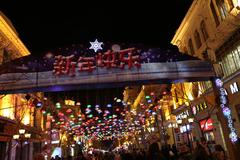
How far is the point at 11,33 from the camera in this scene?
2455cm

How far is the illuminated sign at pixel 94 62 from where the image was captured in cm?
1473

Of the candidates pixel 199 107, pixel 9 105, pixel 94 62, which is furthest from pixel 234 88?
pixel 9 105

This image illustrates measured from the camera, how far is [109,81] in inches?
580

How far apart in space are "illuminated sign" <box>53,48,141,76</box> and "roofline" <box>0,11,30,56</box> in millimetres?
11190

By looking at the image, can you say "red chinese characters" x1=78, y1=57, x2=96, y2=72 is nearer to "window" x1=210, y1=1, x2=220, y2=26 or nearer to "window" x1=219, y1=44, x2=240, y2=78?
"window" x1=219, y1=44, x2=240, y2=78

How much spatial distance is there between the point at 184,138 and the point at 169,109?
24.6 feet

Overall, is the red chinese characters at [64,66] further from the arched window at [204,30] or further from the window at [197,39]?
the window at [197,39]

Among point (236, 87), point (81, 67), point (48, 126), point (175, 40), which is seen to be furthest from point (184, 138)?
point (81, 67)

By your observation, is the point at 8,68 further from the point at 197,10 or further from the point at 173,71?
the point at 197,10

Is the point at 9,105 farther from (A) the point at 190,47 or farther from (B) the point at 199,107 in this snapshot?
(A) the point at 190,47

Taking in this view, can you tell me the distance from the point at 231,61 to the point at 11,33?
20600 mm

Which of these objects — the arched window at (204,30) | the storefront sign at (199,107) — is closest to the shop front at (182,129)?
the storefront sign at (199,107)

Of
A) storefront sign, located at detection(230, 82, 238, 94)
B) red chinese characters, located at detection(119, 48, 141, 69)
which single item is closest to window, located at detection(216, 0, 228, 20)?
storefront sign, located at detection(230, 82, 238, 94)

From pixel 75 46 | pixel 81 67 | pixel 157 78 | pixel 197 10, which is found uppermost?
pixel 197 10
